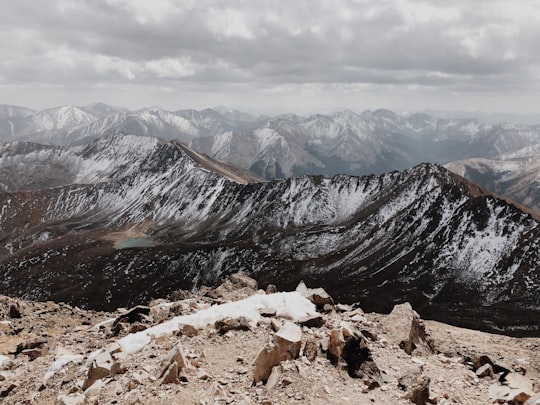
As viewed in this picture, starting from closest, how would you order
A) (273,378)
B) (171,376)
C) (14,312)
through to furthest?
(273,378), (171,376), (14,312)

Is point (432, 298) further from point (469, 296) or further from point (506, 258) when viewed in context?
point (506, 258)

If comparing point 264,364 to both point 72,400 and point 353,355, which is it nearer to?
point 353,355

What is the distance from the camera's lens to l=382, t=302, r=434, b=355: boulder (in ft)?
91.7

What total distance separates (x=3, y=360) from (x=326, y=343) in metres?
24.7

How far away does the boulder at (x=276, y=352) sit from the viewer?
67.8ft

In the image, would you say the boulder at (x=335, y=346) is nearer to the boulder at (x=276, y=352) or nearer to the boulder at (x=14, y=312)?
the boulder at (x=276, y=352)

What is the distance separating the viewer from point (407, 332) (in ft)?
93.6

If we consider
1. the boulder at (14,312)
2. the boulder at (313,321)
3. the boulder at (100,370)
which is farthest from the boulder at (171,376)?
the boulder at (14,312)

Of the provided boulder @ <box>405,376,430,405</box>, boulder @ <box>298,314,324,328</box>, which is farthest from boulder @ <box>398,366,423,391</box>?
boulder @ <box>298,314,324,328</box>

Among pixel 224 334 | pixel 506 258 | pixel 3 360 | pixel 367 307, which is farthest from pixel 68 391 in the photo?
pixel 506 258

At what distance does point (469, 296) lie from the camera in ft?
492

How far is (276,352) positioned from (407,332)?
1178 centimetres

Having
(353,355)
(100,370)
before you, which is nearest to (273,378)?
(353,355)

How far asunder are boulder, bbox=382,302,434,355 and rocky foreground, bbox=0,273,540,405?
8 cm
